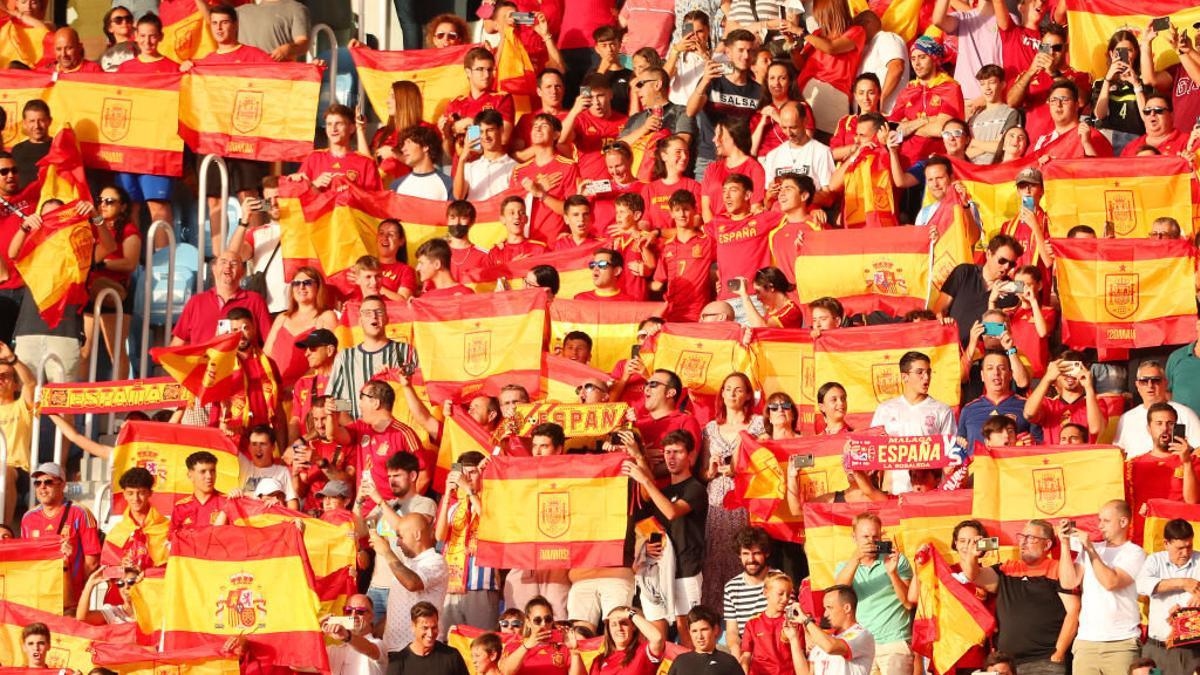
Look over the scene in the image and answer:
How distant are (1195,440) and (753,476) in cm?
274

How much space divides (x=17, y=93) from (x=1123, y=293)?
888 cm

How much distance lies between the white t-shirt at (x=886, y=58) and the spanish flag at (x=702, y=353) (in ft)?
12.7

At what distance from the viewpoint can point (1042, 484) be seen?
1706 centimetres

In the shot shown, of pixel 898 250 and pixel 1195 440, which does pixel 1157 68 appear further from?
pixel 1195 440

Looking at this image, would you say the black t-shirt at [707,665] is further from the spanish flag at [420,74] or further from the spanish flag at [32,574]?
the spanish flag at [420,74]

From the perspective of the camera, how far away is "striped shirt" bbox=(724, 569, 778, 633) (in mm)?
17031

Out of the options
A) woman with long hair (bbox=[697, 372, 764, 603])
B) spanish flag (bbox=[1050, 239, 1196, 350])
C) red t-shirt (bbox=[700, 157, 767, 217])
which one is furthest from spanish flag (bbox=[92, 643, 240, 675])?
spanish flag (bbox=[1050, 239, 1196, 350])

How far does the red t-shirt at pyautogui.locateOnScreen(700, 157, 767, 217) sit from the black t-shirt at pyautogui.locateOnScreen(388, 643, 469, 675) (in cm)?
498

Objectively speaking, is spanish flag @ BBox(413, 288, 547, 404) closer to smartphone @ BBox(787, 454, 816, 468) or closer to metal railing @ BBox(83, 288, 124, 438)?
metal railing @ BBox(83, 288, 124, 438)

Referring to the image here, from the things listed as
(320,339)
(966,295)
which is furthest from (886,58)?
(320,339)

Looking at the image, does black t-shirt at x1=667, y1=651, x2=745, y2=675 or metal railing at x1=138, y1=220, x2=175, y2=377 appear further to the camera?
metal railing at x1=138, y1=220, x2=175, y2=377

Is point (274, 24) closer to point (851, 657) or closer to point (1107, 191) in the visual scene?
point (1107, 191)

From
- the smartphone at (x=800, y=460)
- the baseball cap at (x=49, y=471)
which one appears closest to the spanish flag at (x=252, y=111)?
the baseball cap at (x=49, y=471)

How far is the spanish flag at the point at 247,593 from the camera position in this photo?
1703 cm
